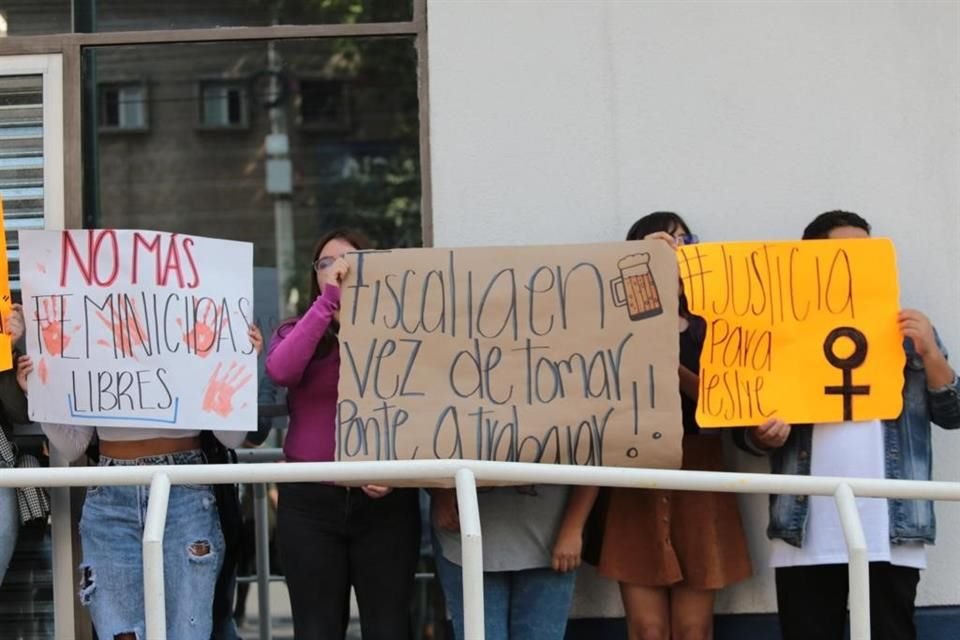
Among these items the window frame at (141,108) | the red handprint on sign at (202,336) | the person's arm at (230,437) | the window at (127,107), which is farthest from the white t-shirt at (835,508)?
the window frame at (141,108)

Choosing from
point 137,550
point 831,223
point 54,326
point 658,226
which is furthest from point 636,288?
point 54,326

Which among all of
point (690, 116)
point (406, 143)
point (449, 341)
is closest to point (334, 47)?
point (406, 143)

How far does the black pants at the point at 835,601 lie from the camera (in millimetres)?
4484

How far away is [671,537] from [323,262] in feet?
4.74

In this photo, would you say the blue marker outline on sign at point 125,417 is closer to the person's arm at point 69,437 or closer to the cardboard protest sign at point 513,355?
the person's arm at point 69,437

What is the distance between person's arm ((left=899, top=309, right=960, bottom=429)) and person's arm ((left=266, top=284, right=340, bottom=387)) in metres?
1.81

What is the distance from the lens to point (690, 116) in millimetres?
5160

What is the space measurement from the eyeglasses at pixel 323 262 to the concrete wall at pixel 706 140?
60cm

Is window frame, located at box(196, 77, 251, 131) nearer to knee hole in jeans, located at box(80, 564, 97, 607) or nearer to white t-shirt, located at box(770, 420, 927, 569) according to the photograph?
knee hole in jeans, located at box(80, 564, 97, 607)

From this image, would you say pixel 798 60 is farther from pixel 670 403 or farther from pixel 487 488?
pixel 487 488

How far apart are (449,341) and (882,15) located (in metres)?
2.09

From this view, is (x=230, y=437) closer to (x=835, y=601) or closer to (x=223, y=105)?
(x=835, y=601)

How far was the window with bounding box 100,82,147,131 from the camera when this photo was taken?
8.63 m

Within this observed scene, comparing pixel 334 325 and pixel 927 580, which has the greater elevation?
pixel 334 325
